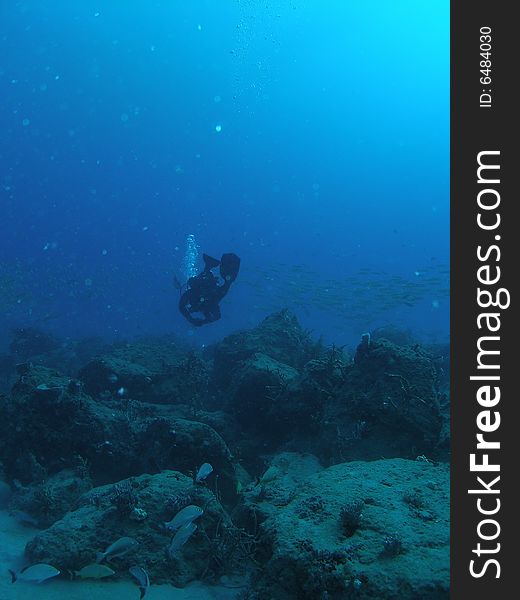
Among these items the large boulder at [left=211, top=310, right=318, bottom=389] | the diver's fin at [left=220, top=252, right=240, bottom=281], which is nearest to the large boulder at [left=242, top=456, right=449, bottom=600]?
the large boulder at [left=211, top=310, right=318, bottom=389]

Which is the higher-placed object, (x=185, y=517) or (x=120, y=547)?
(x=185, y=517)

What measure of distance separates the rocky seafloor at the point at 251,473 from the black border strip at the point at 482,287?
51 cm

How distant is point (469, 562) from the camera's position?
2.64 meters

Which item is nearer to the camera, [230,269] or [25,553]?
[25,553]

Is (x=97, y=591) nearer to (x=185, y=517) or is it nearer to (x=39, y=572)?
(x=39, y=572)

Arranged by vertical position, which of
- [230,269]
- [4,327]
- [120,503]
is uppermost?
[4,327]

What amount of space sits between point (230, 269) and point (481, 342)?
11.6m

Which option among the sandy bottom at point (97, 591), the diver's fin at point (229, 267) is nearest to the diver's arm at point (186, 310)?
the diver's fin at point (229, 267)

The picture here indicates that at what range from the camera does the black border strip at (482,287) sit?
8.70 feet

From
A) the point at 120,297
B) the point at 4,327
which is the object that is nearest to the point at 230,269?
the point at 4,327

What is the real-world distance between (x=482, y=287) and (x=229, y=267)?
37.7 feet

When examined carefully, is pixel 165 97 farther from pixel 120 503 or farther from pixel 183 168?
pixel 120 503

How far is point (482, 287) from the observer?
299cm

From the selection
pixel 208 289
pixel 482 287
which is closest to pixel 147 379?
pixel 208 289
